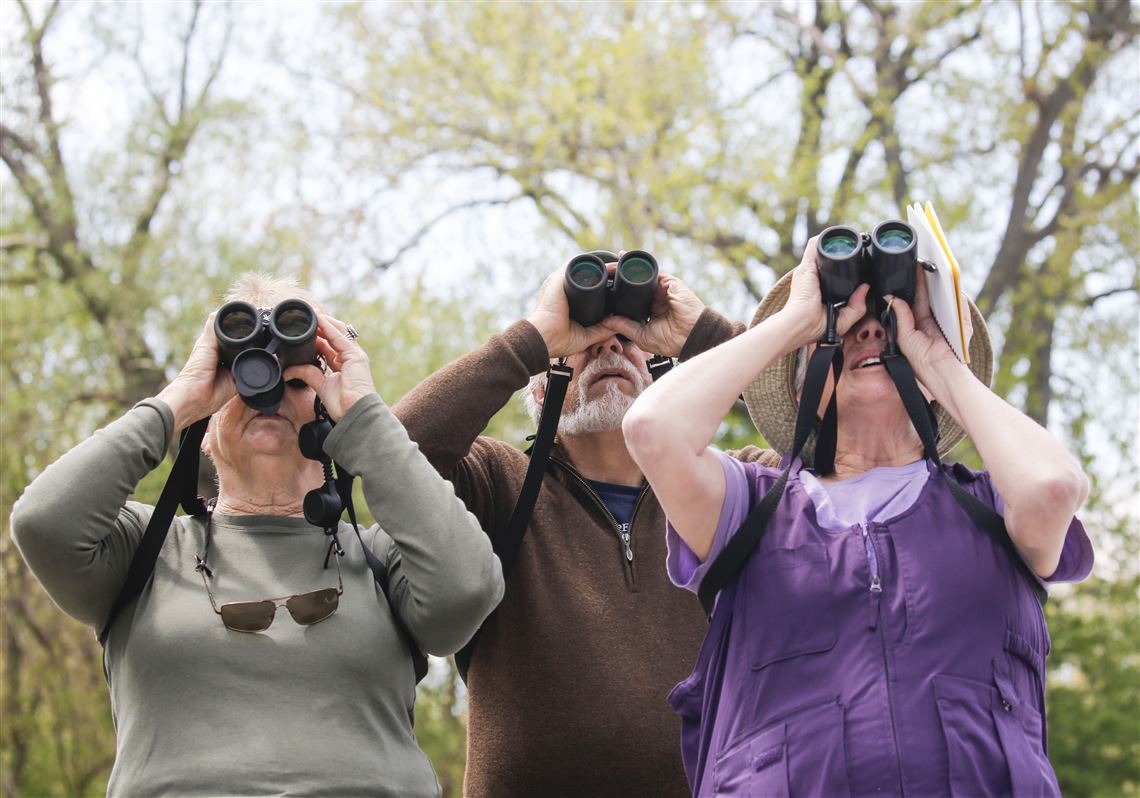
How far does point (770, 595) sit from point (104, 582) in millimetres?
1264

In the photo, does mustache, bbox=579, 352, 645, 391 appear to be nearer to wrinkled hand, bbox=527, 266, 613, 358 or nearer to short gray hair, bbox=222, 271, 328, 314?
wrinkled hand, bbox=527, 266, 613, 358

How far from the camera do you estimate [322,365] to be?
288cm

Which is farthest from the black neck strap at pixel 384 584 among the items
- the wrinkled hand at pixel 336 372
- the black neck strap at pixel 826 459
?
the black neck strap at pixel 826 459

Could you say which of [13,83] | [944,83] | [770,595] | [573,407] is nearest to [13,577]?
[13,83]

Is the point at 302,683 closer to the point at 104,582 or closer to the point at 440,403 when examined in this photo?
the point at 104,582

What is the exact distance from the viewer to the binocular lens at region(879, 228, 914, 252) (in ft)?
8.30

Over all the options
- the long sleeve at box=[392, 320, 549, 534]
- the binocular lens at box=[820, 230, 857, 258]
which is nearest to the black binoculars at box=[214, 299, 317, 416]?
the long sleeve at box=[392, 320, 549, 534]

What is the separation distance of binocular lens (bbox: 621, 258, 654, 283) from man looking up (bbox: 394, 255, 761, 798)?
150mm

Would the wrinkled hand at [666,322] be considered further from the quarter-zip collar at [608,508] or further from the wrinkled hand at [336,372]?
the wrinkled hand at [336,372]

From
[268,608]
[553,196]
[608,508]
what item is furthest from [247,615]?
[553,196]

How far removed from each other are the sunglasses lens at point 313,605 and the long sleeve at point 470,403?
458 mm

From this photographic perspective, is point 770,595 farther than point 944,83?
No

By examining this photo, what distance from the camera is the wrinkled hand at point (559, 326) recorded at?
3.12m

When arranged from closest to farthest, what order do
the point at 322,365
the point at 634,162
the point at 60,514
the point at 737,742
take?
the point at 737,742 → the point at 60,514 → the point at 322,365 → the point at 634,162
